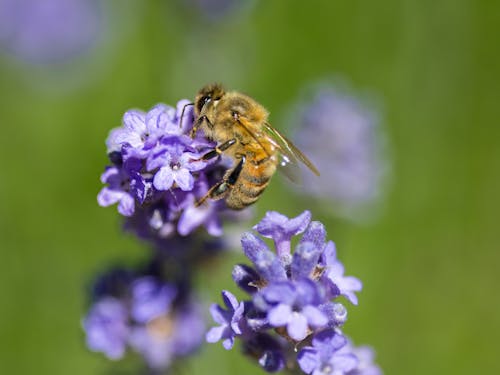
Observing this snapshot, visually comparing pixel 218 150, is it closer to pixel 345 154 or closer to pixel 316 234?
pixel 316 234

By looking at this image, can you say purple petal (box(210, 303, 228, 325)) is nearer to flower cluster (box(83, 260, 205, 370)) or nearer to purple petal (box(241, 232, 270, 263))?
purple petal (box(241, 232, 270, 263))

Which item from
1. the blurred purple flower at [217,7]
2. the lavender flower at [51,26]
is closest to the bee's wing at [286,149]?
the blurred purple flower at [217,7]

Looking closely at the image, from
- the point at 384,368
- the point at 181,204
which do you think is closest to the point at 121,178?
the point at 181,204

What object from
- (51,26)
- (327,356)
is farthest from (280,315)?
(51,26)

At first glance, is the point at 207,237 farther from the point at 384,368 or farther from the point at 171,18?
the point at 171,18

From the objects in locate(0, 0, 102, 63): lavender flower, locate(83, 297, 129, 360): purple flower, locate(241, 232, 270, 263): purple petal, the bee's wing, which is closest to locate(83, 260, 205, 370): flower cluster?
locate(83, 297, 129, 360): purple flower

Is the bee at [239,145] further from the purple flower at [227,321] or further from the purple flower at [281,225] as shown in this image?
the purple flower at [227,321]
